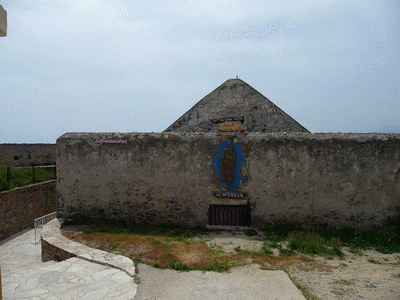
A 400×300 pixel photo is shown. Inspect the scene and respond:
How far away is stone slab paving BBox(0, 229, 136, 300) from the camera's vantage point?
15.3 feet

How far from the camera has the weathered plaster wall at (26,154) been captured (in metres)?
20.9

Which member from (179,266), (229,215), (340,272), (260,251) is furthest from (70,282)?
(340,272)

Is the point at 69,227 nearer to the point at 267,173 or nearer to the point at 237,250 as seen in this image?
the point at 237,250

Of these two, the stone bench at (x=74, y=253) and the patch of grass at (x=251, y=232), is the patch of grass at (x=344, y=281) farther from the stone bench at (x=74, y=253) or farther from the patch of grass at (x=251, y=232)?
the stone bench at (x=74, y=253)

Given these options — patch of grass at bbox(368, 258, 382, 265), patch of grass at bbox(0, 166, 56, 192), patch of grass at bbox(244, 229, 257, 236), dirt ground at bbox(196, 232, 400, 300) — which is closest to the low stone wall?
patch of grass at bbox(0, 166, 56, 192)

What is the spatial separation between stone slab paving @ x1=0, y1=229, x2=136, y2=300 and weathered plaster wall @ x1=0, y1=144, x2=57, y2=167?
60.5 ft

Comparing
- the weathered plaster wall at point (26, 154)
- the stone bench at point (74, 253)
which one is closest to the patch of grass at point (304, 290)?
the stone bench at point (74, 253)

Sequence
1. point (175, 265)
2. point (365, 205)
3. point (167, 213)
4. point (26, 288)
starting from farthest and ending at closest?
1. point (167, 213)
2. point (365, 205)
3. point (175, 265)
4. point (26, 288)

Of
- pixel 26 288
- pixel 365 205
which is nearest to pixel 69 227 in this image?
pixel 26 288

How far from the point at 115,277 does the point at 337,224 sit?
20.7ft

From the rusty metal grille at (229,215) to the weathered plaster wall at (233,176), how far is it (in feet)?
0.58

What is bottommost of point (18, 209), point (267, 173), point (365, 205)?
point (18, 209)

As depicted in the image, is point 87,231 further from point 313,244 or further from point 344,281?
point 344,281

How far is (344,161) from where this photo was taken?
8047 millimetres
